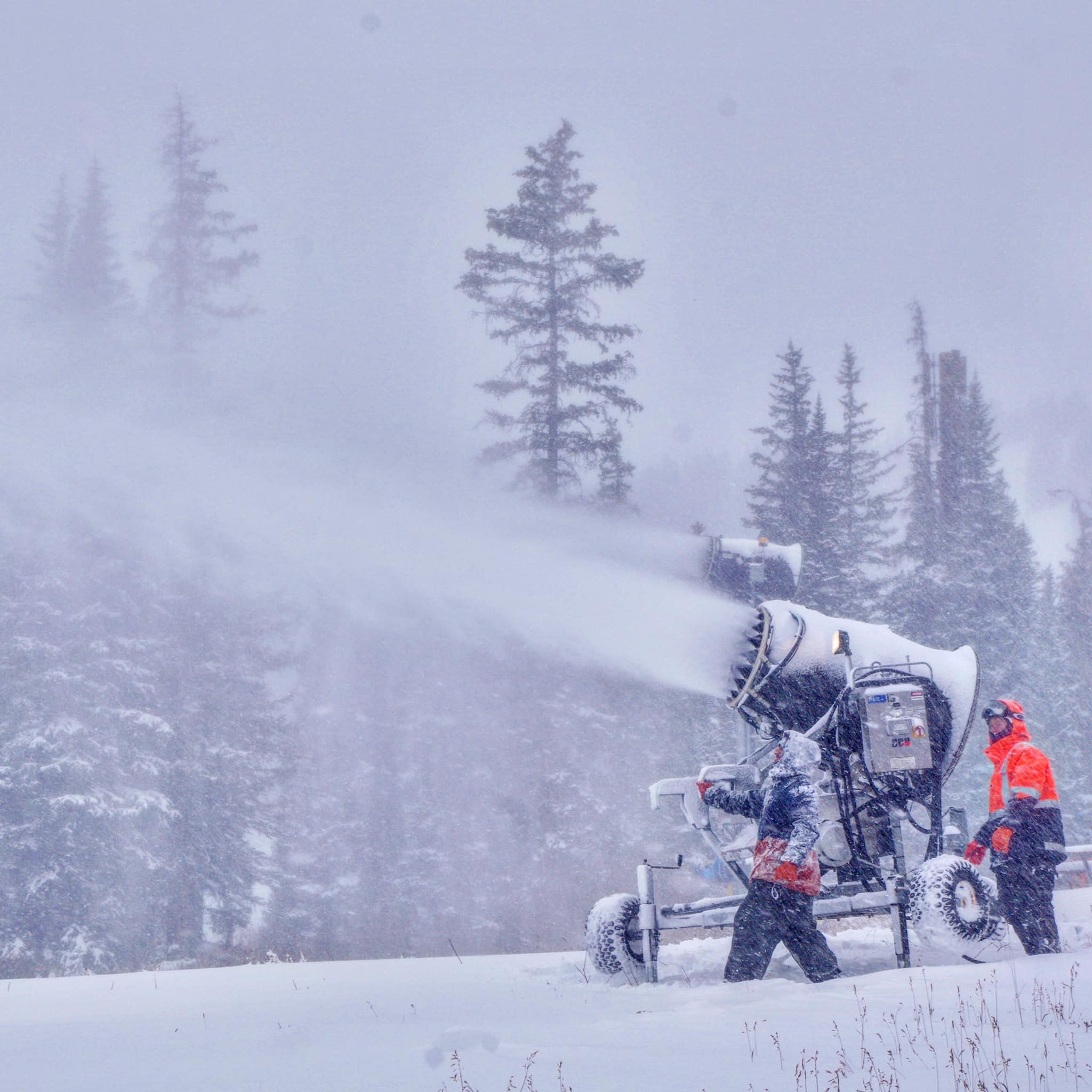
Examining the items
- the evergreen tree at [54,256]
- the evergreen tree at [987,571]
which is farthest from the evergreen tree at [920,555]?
the evergreen tree at [54,256]

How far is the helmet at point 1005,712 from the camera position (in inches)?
353

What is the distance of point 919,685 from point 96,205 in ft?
119

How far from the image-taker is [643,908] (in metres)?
8.39

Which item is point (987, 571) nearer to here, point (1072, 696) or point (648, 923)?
point (1072, 696)

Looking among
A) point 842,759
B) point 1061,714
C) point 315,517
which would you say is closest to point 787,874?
point 842,759

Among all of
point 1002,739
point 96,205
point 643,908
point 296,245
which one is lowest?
point 643,908

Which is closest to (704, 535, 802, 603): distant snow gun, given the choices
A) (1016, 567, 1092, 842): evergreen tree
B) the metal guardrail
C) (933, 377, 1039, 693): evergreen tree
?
the metal guardrail

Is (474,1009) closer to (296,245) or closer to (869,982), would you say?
(869,982)

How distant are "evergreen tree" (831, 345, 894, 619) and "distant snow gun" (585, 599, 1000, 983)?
2050cm

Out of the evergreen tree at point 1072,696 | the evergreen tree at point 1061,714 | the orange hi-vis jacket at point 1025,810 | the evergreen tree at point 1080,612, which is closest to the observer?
→ the orange hi-vis jacket at point 1025,810

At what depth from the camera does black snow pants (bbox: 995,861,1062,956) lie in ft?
27.5

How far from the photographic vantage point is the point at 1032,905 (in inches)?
332

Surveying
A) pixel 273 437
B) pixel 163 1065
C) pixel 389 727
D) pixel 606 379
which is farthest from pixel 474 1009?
pixel 273 437

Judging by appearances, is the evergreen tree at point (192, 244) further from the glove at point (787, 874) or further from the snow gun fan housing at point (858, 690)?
the glove at point (787, 874)
